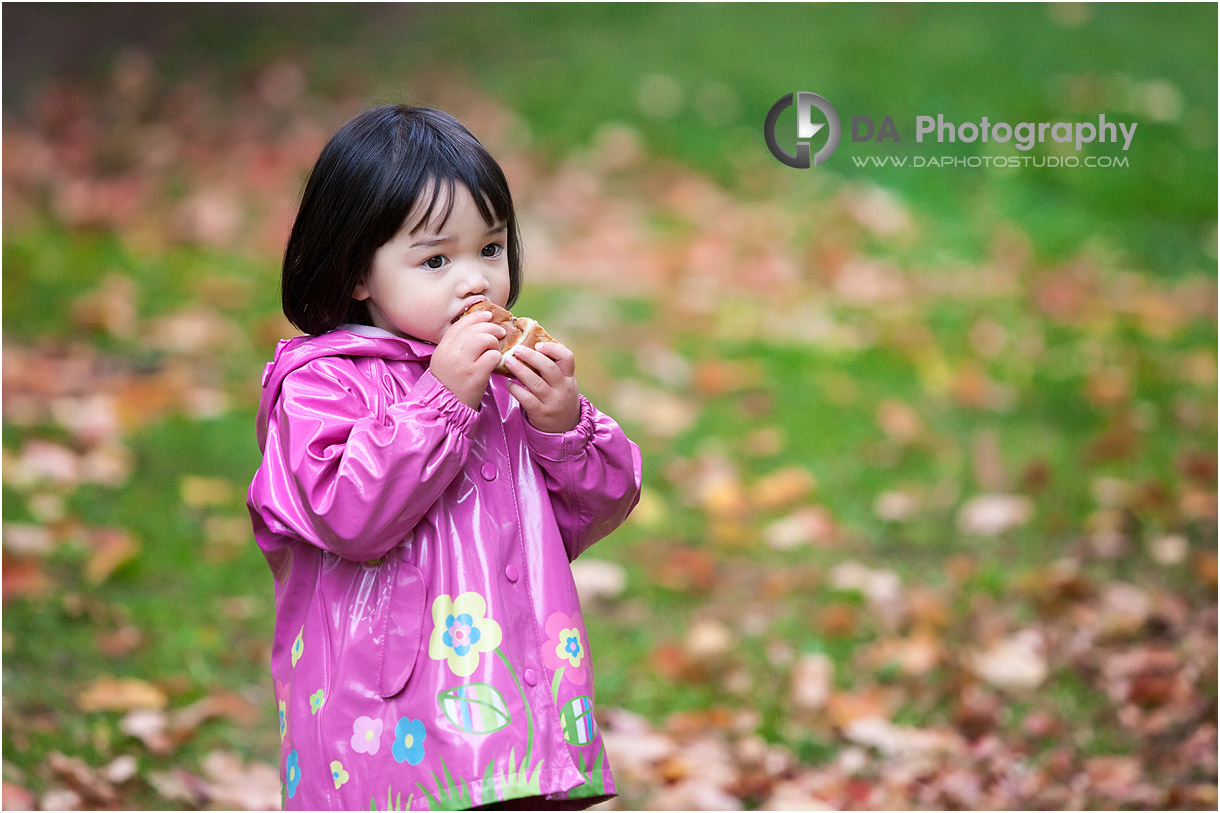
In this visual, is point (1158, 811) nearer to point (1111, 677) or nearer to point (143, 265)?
point (1111, 677)

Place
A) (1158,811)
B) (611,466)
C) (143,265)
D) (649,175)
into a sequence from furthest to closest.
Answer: (649,175)
(143,265)
(1158,811)
(611,466)

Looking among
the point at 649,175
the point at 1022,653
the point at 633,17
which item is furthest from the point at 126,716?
the point at 633,17

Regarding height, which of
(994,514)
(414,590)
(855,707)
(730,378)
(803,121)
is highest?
(803,121)

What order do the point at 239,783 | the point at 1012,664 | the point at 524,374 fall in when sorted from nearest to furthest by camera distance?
1. the point at 524,374
2. the point at 239,783
3. the point at 1012,664

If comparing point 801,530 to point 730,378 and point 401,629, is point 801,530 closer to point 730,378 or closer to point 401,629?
point 730,378

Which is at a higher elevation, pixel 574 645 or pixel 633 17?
pixel 633 17

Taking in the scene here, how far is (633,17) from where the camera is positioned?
8.44 meters

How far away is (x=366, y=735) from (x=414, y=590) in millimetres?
208

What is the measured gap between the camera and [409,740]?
174 centimetres

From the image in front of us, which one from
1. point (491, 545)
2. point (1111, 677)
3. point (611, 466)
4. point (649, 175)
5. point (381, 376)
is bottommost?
point (1111, 677)

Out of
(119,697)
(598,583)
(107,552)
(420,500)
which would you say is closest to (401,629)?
(420,500)

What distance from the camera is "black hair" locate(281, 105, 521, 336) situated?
1802mm

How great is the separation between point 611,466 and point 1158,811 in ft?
5.86

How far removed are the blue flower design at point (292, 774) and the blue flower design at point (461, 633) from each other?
0.30 m
